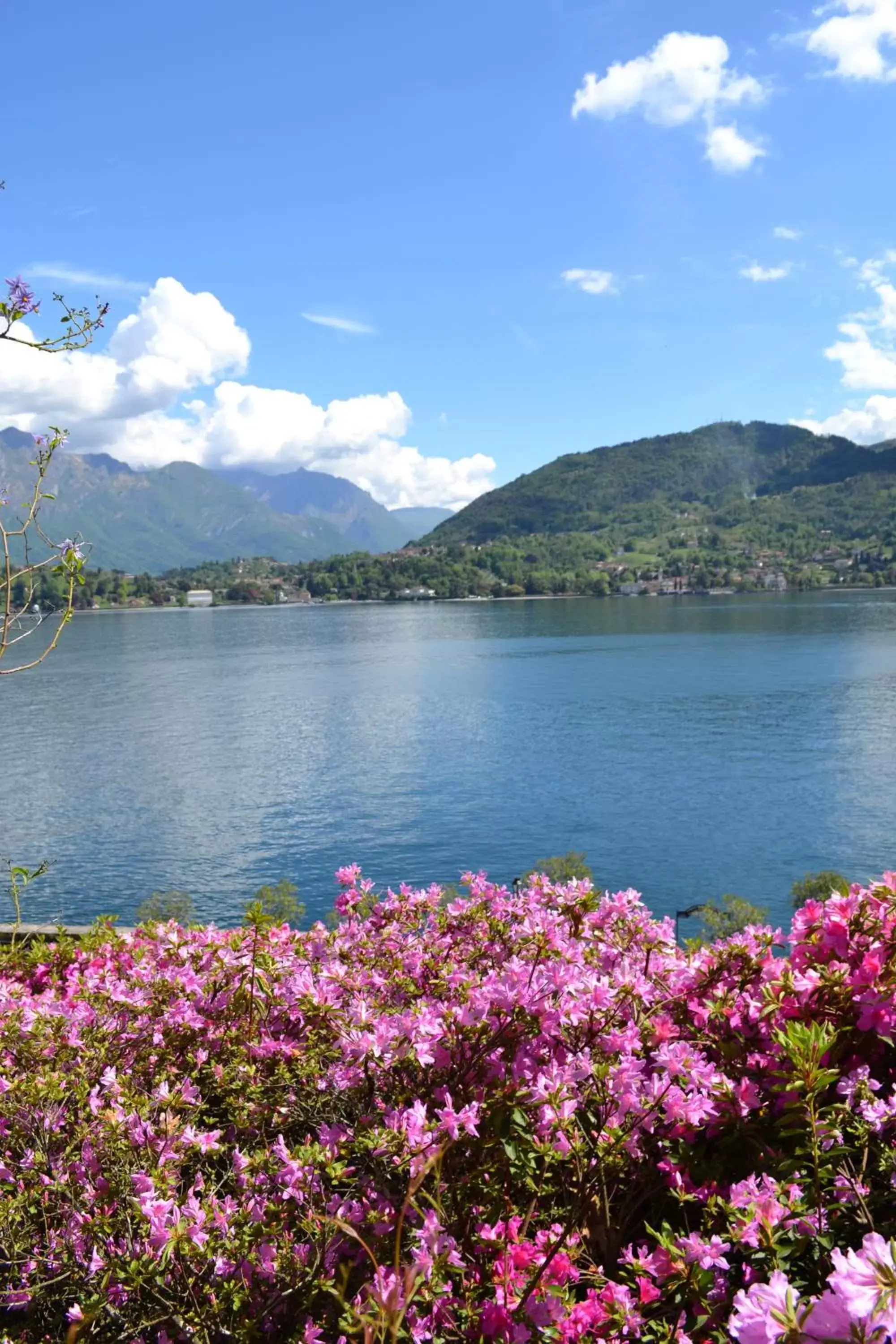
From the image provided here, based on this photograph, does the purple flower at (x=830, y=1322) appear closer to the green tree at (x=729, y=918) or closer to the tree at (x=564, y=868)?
the green tree at (x=729, y=918)

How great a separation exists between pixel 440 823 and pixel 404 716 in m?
28.4

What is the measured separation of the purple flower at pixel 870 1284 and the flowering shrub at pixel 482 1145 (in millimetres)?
795

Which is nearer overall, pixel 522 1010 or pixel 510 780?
pixel 522 1010

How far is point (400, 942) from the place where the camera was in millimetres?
4367

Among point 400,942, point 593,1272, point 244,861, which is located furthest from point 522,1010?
point 244,861

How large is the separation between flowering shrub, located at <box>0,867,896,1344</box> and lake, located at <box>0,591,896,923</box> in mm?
2132

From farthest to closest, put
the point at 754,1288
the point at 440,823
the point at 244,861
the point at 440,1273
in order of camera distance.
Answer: the point at 440,823
the point at 244,861
the point at 440,1273
the point at 754,1288

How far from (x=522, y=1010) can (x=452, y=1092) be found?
1.07 feet

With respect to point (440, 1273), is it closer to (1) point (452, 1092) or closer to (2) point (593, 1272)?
(2) point (593, 1272)

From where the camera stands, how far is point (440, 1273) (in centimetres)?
234

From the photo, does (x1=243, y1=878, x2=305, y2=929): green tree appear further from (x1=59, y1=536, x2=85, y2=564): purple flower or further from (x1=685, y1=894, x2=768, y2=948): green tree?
(x1=59, y1=536, x2=85, y2=564): purple flower

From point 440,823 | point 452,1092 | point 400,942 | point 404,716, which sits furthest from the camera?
point 404,716

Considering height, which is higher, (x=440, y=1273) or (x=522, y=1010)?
(x=522, y=1010)

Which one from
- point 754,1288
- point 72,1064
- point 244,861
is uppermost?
point 754,1288
